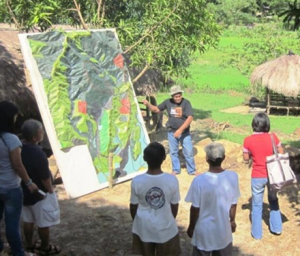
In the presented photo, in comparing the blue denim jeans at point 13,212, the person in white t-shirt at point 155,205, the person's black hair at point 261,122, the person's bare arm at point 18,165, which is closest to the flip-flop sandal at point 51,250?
the blue denim jeans at point 13,212

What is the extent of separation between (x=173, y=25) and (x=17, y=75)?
3027mm

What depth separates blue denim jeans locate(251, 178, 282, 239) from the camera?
5133 millimetres

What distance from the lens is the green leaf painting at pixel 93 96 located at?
676 centimetres

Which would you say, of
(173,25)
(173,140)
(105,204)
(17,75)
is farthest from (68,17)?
(105,204)

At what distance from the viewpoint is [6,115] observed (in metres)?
3.92

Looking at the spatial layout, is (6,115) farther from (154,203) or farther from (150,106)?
(150,106)

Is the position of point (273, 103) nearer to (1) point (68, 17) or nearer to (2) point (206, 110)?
(2) point (206, 110)

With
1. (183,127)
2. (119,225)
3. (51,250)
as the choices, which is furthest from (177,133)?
(51,250)

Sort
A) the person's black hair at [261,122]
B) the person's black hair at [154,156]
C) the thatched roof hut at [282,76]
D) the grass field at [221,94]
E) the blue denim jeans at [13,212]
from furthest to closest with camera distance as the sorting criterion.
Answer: the thatched roof hut at [282,76], the grass field at [221,94], the person's black hair at [261,122], the blue denim jeans at [13,212], the person's black hair at [154,156]

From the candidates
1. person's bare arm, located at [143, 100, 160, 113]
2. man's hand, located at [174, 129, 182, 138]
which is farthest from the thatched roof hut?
man's hand, located at [174, 129, 182, 138]

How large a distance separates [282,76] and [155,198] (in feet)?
42.7

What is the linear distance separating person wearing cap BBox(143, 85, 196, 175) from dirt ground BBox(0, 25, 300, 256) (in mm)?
438

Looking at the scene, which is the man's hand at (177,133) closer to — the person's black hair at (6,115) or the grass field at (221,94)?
the person's black hair at (6,115)

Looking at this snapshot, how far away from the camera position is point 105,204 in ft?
21.2
